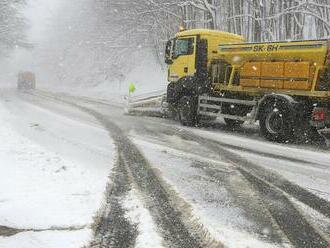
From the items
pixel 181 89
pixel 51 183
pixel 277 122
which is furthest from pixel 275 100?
pixel 51 183

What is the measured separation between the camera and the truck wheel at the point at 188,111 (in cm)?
1485

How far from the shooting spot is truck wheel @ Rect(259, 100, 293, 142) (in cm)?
1145

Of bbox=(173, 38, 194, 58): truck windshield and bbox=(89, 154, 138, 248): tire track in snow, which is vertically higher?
bbox=(173, 38, 194, 58): truck windshield

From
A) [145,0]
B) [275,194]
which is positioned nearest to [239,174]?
[275,194]

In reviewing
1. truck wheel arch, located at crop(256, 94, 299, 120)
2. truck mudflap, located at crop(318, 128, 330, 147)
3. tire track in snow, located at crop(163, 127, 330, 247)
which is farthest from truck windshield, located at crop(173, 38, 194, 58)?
tire track in snow, located at crop(163, 127, 330, 247)

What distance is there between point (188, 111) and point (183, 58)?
1.75 m

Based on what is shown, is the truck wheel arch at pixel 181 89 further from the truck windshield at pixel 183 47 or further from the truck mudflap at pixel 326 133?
the truck mudflap at pixel 326 133

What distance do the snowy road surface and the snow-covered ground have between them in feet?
0.04

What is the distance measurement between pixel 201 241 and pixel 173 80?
37.6 feet

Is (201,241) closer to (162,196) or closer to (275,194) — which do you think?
(162,196)

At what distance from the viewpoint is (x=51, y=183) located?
6.73 metres

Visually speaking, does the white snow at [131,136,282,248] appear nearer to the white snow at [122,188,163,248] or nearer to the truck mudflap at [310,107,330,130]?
the white snow at [122,188,163,248]

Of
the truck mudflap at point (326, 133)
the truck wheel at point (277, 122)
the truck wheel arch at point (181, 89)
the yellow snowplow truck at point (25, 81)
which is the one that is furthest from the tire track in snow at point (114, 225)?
the yellow snowplow truck at point (25, 81)

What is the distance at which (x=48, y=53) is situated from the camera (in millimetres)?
73750
